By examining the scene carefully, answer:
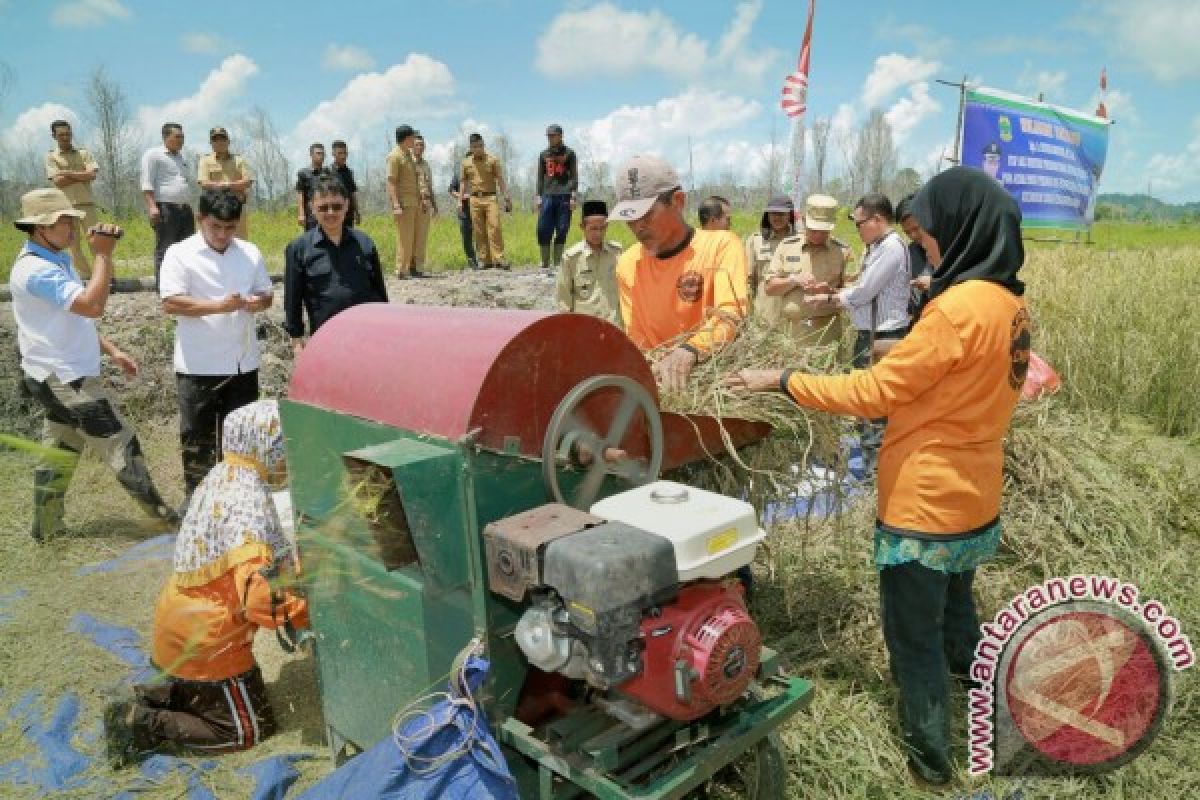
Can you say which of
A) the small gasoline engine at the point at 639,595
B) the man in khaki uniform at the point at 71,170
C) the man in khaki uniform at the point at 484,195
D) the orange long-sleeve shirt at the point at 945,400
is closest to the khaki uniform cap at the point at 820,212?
the orange long-sleeve shirt at the point at 945,400

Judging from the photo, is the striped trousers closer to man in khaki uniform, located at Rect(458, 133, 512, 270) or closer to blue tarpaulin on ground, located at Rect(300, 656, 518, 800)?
blue tarpaulin on ground, located at Rect(300, 656, 518, 800)

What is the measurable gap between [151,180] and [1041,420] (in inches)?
331

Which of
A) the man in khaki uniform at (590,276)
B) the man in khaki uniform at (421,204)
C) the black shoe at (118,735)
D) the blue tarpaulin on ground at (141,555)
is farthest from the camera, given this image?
the man in khaki uniform at (421,204)

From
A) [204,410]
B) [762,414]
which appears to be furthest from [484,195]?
[762,414]

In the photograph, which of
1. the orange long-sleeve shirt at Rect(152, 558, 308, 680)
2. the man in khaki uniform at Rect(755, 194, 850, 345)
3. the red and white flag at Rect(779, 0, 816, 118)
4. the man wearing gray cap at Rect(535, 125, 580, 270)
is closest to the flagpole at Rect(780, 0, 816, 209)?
the red and white flag at Rect(779, 0, 816, 118)

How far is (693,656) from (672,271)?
6.57 ft

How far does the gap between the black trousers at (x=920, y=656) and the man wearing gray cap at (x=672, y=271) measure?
106 cm

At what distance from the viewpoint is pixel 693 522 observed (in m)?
1.93

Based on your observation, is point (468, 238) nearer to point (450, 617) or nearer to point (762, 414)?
point (762, 414)

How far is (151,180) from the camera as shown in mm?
8242

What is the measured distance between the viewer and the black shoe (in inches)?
117

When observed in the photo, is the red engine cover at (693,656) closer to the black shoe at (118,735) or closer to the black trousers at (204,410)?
the black shoe at (118,735)

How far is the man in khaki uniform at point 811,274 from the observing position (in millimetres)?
5793

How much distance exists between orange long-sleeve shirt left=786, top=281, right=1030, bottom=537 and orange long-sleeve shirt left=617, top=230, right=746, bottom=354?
76 cm
